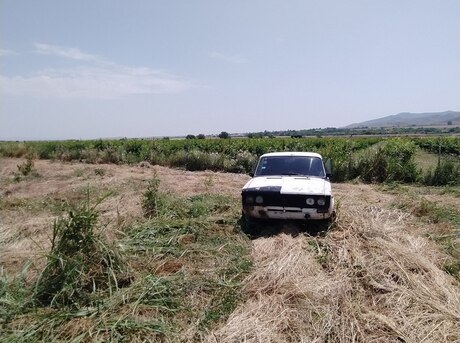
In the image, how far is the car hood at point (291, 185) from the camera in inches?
240

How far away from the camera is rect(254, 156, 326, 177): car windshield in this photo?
734cm

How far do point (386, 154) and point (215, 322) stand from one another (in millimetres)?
12709

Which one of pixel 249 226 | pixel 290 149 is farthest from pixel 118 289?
pixel 290 149

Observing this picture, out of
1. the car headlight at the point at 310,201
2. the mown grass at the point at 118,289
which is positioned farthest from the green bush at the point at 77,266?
the car headlight at the point at 310,201

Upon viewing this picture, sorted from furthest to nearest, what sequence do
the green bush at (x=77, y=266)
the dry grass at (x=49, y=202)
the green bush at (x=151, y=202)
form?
the green bush at (x=151, y=202) → the dry grass at (x=49, y=202) → the green bush at (x=77, y=266)

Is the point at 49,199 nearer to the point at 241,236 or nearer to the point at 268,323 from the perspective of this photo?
the point at 241,236

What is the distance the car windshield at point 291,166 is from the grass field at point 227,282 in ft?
4.14

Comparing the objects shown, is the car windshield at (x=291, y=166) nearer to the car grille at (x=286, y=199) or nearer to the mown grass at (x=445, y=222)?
the car grille at (x=286, y=199)

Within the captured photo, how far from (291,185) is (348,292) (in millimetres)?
2585

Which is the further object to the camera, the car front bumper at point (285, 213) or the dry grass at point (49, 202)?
the car front bumper at point (285, 213)

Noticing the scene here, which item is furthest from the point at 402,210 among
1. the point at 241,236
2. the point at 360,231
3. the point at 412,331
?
the point at 412,331

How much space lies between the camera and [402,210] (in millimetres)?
8188

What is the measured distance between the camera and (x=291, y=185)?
6398mm

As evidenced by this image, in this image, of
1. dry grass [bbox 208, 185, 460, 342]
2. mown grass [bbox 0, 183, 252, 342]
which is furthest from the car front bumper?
mown grass [bbox 0, 183, 252, 342]
